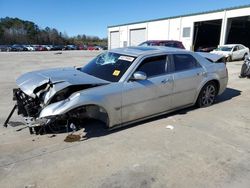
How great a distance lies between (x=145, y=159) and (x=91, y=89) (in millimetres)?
1462

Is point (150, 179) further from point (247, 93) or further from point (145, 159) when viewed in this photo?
point (247, 93)

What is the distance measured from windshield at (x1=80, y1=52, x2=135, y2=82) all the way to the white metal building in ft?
78.0

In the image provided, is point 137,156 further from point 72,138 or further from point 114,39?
point 114,39

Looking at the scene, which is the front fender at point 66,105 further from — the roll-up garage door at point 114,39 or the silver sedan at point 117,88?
A: the roll-up garage door at point 114,39

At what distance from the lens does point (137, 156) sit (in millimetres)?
3715

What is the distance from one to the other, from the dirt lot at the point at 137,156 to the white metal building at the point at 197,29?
2407cm

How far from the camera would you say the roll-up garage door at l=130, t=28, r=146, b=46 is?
39.3 metres

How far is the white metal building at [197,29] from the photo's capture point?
87.9ft

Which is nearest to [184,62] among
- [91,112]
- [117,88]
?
[117,88]

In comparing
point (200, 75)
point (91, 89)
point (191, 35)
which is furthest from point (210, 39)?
point (91, 89)

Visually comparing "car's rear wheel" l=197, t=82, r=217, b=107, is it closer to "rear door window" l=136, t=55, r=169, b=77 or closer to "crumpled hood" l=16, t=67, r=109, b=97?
"rear door window" l=136, t=55, r=169, b=77

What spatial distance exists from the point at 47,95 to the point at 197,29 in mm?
31038

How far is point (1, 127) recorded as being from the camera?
16.1 feet

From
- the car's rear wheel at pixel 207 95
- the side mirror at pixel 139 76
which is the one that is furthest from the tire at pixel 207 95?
the side mirror at pixel 139 76
